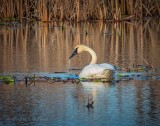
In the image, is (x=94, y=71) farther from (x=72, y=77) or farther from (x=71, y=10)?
(x=71, y=10)

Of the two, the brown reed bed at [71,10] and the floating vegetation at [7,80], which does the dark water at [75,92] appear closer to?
the floating vegetation at [7,80]

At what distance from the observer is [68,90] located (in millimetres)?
9844

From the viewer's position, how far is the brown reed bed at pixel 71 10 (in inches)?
1040

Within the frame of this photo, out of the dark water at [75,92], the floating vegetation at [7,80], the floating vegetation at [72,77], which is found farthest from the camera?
the floating vegetation at [72,77]

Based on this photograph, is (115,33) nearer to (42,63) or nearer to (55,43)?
(55,43)

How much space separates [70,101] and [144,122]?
1.65 meters

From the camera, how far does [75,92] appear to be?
963 cm

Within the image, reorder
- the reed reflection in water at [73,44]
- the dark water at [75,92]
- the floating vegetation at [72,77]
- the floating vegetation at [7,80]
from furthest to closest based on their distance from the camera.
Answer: the reed reflection in water at [73,44], the floating vegetation at [72,77], the floating vegetation at [7,80], the dark water at [75,92]

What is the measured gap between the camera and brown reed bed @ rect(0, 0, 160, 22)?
26.4 metres

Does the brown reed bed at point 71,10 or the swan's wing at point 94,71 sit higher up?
the brown reed bed at point 71,10

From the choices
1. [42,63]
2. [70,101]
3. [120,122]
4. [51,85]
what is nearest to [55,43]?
[42,63]

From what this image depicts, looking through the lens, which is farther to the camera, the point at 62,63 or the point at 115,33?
the point at 115,33

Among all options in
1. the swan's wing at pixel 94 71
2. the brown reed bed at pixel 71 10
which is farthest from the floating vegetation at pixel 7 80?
the brown reed bed at pixel 71 10

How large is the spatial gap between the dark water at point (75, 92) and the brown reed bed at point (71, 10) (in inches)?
291
